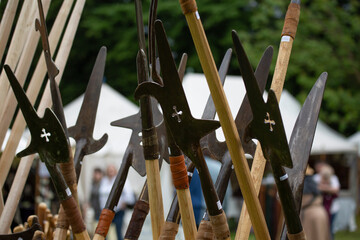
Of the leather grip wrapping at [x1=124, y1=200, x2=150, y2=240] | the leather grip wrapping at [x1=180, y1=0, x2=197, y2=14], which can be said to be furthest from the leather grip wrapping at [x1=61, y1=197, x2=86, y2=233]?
the leather grip wrapping at [x1=180, y1=0, x2=197, y2=14]

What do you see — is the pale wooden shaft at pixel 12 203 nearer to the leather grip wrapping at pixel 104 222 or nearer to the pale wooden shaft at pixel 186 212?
the leather grip wrapping at pixel 104 222

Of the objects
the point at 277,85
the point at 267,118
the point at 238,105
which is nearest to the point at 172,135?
the point at 267,118

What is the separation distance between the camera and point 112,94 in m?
7.74

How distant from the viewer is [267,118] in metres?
0.75

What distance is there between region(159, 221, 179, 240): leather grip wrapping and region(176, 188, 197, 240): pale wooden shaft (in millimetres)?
34

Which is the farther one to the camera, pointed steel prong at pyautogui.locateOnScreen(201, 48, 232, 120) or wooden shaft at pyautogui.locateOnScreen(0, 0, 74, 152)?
wooden shaft at pyautogui.locateOnScreen(0, 0, 74, 152)

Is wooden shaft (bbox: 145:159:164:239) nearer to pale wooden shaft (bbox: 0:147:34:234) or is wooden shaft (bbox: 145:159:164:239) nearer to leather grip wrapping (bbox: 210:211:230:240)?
leather grip wrapping (bbox: 210:211:230:240)

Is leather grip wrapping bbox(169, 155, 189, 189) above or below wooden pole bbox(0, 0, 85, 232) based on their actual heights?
below

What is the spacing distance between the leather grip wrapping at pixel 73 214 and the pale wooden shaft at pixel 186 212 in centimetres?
16

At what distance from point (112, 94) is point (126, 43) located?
3.30 m

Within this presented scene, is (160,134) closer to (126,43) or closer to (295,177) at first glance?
(295,177)

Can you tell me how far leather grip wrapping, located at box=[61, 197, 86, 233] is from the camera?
875mm

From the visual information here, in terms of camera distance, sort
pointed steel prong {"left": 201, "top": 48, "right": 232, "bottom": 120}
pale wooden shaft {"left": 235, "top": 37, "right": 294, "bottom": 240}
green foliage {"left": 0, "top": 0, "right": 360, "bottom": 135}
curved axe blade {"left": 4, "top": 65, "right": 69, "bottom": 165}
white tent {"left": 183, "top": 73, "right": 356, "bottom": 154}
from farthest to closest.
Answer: green foliage {"left": 0, "top": 0, "right": 360, "bottom": 135} → white tent {"left": 183, "top": 73, "right": 356, "bottom": 154} → pointed steel prong {"left": 201, "top": 48, "right": 232, "bottom": 120} → pale wooden shaft {"left": 235, "top": 37, "right": 294, "bottom": 240} → curved axe blade {"left": 4, "top": 65, "right": 69, "bottom": 165}

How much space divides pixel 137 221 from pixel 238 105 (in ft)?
17.5
